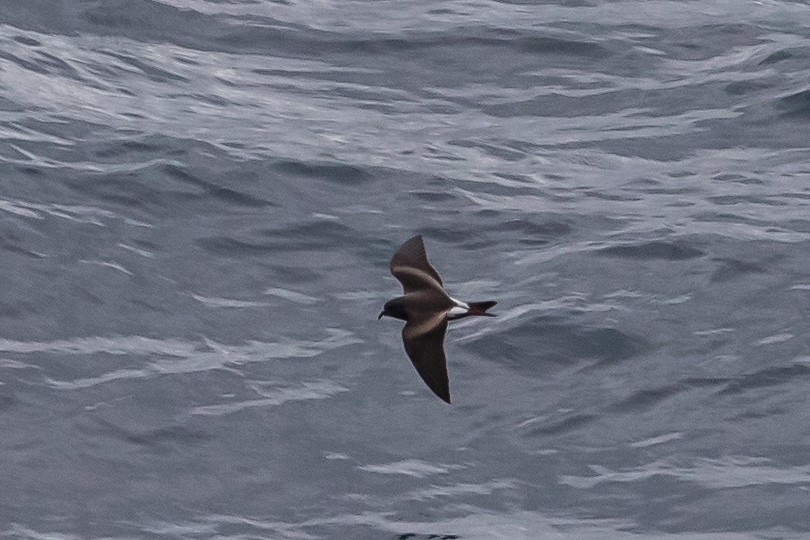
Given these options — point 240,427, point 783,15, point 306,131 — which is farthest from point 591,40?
point 240,427

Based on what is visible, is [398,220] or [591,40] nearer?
[398,220]

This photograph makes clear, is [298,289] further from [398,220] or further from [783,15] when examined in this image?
[783,15]

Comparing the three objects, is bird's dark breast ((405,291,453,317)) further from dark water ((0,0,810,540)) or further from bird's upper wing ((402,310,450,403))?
dark water ((0,0,810,540))

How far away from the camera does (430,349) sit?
7.61 meters

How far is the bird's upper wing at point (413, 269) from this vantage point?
27.7ft

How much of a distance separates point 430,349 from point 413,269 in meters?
1.02

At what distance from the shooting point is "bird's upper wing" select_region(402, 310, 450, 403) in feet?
24.3

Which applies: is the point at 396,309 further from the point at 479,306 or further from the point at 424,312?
the point at 479,306

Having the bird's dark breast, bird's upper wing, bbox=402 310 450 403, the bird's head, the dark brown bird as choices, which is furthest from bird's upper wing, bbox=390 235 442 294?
bird's upper wing, bbox=402 310 450 403

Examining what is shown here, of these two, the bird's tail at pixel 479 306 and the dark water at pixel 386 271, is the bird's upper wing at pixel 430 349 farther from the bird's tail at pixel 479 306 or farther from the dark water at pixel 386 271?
the dark water at pixel 386 271

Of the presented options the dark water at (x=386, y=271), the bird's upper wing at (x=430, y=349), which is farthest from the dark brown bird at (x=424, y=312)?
the dark water at (x=386, y=271)

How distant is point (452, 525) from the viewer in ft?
25.5

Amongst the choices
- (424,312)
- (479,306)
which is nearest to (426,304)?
(424,312)

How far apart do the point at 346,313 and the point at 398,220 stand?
5.26ft
